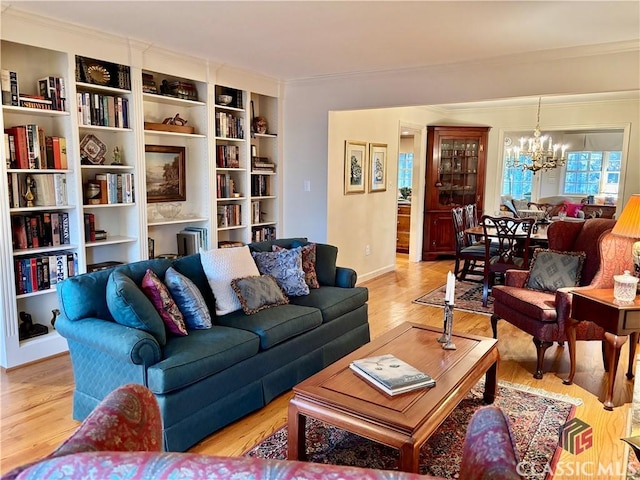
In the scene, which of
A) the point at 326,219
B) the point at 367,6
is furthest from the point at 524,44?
the point at 326,219

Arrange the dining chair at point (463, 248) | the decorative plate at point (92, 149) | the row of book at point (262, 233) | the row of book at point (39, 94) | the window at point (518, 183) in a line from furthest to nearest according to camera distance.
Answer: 1. the window at point (518, 183)
2. the dining chair at point (463, 248)
3. the row of book at point (262, 233)
4. the decorative plate at point (92, 149)
5. the row of book at point (39, 94)

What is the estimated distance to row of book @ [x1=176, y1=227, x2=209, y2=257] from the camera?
472 centimetres

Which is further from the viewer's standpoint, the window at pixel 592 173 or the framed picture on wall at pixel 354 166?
the window at pixel 592 173

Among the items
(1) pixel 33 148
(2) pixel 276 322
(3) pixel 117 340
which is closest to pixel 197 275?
(2) pixel 276 322

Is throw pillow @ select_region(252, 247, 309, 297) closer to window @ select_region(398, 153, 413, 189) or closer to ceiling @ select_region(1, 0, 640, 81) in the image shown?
ceiling @ select_region(1, 0, 640, 81)

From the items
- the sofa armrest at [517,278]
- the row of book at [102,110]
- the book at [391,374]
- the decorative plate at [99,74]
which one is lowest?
the book at [391,374]

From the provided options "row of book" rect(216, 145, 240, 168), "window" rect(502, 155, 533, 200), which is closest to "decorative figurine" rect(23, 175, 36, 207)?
"row of book" rect(216, 145, 240, 168)

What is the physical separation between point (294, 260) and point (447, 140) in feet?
16.4

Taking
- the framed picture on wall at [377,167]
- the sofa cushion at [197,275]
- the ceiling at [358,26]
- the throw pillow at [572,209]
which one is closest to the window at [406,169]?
the throw pillow at [572,209]

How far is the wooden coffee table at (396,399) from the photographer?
187cm

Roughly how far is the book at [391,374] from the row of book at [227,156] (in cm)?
317

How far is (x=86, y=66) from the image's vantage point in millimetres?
3768

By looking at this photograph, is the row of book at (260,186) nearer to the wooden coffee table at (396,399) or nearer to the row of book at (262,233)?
the row of book at (262,233)

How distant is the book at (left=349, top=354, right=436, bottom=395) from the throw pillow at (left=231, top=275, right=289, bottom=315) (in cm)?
99
